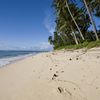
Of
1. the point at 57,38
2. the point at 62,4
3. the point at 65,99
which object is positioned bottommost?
the point at 65,99

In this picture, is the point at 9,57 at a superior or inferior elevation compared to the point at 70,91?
superior

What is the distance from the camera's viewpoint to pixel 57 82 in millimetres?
4465

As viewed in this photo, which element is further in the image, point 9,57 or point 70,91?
point 9,57

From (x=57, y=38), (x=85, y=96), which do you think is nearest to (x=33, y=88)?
(x=85, y=96)

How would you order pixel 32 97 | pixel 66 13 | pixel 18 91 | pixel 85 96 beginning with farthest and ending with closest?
pixel 66 13 < pixel 18 91 < pixel 32 97 < pixel 85 96

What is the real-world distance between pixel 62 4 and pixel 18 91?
79.6 ft

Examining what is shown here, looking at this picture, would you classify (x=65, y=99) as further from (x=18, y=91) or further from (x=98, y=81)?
(x=18, y=91)

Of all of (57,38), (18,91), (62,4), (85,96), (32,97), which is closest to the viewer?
(85,96)

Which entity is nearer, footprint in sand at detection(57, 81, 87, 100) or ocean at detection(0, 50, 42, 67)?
footprint in sand at detection(57, 81, 87, 100)

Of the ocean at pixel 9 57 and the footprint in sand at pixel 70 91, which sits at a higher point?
the ocean at pixel 9 57

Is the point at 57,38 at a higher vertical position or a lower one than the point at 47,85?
higher

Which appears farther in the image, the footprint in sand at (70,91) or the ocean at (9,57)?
the ocean at (9,57)

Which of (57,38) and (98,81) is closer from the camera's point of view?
(98,81)

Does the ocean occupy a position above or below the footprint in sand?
above
